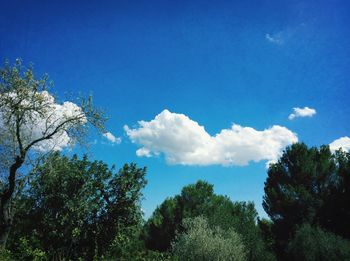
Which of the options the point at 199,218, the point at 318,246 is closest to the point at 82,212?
the point at 199,218

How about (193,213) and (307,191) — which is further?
(193,213)

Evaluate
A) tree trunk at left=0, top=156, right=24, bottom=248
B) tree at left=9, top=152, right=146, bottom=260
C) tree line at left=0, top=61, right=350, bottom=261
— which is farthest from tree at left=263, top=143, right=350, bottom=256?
tree trunk at left=0, top=156, right=24, bottom=248

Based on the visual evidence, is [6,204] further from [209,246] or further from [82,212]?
[209,246]

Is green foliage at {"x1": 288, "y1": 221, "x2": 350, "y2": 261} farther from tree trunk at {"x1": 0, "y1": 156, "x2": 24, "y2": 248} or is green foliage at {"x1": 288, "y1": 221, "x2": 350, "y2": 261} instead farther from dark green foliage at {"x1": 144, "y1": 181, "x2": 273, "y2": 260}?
tree trunk at {"x1": 0, "y1": 156, "x2": 24, "y2": 248}

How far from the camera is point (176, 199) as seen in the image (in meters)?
60.5

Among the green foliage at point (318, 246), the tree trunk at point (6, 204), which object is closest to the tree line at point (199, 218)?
the green foliage at point (318, 246)

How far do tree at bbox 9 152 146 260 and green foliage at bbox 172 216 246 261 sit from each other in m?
6.14

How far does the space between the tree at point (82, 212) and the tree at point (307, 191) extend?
18.6 meters

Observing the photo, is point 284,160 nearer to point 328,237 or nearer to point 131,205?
point 328,237

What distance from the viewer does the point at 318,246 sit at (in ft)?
105

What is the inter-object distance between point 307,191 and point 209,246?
15201mm

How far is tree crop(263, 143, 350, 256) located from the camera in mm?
39562

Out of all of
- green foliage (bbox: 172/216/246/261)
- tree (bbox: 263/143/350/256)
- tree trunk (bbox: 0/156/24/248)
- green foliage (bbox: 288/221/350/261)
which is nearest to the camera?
tree trunk (bbox: 0/156/24/248)

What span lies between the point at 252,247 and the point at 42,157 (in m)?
30.0
